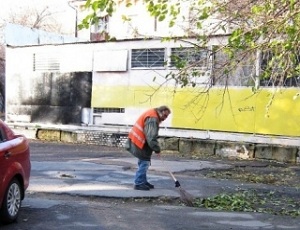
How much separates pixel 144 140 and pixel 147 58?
29.5ft

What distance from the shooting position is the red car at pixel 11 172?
21.0 feet

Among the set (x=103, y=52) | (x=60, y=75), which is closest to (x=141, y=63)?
(x=103, y=52)

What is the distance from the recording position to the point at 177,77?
26.6 ft

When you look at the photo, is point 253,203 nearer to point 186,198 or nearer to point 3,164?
point 186,198

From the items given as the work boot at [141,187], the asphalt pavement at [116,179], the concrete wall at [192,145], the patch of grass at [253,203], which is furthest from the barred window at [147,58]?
the patch of grass at [253,203]

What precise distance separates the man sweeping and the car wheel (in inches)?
114

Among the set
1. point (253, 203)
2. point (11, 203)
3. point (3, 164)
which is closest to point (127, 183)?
point (253, 203)

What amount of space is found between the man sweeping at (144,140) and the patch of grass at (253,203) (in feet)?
3.89

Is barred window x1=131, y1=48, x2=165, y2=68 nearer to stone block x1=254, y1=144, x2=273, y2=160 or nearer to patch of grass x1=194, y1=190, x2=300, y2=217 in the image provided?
stone block x1=254, y1=144, x2=273, y2=160

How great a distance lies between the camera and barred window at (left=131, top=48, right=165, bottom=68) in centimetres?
1762

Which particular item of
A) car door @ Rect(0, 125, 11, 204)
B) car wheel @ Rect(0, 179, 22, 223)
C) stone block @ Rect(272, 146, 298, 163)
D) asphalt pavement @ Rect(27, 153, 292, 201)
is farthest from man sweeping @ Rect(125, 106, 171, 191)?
stone block @ Rect(272, 146, 298, 163)

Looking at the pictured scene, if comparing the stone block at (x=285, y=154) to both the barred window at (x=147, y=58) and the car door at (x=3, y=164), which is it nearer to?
the barred window at (x=147, y=58)

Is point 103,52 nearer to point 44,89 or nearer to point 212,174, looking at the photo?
point 44,89

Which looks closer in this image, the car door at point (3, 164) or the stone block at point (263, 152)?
the car door at point (3, 164)
